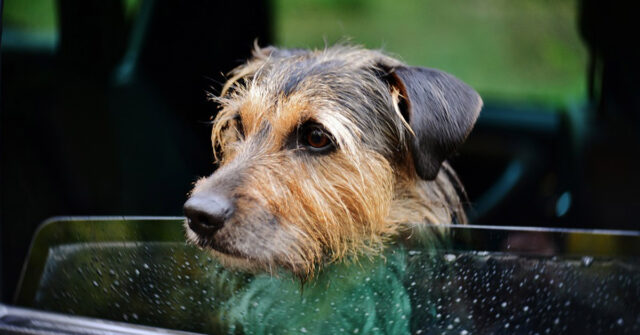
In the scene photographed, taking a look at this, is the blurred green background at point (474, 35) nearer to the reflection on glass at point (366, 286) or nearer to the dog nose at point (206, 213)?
the reflection on glass at point (366, 286)

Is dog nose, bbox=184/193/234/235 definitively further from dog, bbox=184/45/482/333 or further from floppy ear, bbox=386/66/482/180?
floppy ear, bbox=386/66/482/180

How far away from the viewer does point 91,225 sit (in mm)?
1854

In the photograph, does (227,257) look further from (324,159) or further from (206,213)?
(324,159)

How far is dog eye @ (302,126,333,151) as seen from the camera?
215 cm

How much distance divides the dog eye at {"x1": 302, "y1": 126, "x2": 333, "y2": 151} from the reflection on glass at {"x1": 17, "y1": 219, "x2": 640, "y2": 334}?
48cm

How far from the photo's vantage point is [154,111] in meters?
3.66

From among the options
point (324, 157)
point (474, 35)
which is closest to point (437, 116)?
point (324, 157)

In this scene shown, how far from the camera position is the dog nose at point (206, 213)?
5.52 ft

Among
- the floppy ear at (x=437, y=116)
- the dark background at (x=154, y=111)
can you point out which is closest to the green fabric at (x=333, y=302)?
the floppy ear at (x=437, y=116)

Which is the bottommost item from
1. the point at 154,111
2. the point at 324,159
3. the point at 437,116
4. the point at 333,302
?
the point at 154,111

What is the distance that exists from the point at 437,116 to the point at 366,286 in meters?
0.63

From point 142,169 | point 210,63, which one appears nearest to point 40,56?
point 142,169

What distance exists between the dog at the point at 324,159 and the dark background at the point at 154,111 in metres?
0.67

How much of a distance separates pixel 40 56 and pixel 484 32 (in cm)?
315
